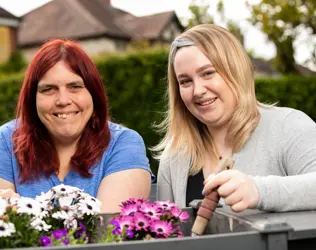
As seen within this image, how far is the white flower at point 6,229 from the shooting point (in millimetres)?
1456

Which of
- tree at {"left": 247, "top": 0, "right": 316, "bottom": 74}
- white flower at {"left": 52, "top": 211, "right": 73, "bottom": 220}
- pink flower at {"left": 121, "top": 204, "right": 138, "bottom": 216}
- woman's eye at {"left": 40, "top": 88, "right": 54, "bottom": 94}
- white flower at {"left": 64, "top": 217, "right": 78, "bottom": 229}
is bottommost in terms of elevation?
white flower at {"left": 64, "top": 217, "right": 78, "bottom": 229}

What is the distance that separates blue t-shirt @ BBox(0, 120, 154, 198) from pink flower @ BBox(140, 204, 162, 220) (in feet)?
3.11

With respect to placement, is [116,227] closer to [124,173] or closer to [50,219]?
[50,219]

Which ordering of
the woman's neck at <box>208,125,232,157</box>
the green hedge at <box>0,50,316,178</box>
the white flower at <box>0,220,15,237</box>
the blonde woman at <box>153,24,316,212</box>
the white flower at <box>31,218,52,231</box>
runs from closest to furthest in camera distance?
the white flower at <box>0,220,15,237</box>, the white flower at <box>31,218,52,231</box>, the blonde woman at <box>153,24,316,212</box>, the woman's neck at <box>208,125,232,157</box>, the green hedge at <box>0,50,316,178</box>

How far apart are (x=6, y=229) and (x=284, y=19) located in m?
14.7

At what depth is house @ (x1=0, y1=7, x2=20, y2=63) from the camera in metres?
30.6

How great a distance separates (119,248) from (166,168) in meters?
1.51

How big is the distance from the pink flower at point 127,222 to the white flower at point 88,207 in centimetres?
9

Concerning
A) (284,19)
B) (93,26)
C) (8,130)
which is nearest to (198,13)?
(93,26)

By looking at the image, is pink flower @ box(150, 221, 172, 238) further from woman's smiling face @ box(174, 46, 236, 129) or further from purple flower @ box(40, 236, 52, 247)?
woman's smiling face @ box(174, 46, 236, 129)

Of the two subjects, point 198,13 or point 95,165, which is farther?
point 198,13

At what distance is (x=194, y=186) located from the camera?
2.64 metres

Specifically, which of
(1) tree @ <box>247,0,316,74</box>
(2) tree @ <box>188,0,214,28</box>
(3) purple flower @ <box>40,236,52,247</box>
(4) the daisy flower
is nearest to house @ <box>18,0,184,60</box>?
(2) tree @ <box>188,0,214,28</box>

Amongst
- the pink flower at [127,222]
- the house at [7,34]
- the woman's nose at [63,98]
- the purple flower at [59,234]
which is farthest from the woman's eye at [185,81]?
the house at [7,34]
